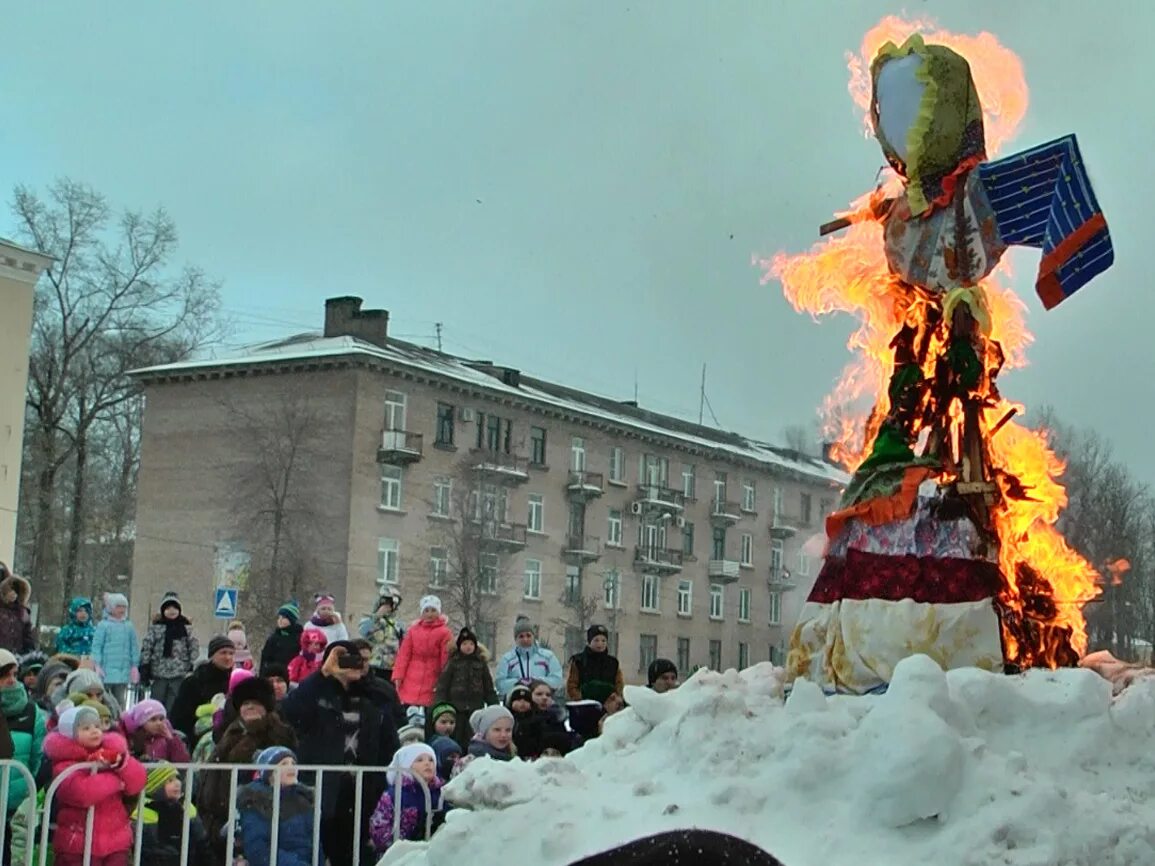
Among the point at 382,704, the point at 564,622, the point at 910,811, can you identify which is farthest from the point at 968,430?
the point at 564,622

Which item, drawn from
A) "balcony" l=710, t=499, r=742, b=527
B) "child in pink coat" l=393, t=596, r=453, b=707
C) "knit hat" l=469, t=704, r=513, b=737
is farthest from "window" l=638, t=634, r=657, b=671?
"knit hat" l=469, t=704, r=513, b=737

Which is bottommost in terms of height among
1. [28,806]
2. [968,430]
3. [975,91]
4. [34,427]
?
[28,806]

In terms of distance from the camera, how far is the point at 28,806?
6.30 metres

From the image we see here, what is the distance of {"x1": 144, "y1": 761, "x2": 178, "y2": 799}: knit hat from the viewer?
7027 mm

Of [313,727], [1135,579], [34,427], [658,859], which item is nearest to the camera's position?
[658,859]

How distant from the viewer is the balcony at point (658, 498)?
48.7m

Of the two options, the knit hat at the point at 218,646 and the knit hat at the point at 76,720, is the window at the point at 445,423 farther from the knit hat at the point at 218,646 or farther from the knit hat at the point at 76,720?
the knit hat at the point at 76,720

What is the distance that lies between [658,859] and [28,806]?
2931 millimetres

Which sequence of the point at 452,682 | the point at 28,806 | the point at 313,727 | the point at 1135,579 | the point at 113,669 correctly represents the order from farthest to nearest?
the point at 1135,579 < the point at 113,669 < the point at 452,682 < the point at 313,727 < the point at 28,806

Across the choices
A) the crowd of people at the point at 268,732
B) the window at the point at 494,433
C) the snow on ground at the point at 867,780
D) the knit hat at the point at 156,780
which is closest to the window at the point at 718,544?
the window at the point at 494,433

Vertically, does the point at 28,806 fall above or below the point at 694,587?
below

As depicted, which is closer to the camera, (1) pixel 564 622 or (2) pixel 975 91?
(2) pixel 975 91

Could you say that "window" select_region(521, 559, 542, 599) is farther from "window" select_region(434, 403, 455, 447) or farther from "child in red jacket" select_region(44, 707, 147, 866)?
"child in red jacket" select_region(44, 707, 147, 866)

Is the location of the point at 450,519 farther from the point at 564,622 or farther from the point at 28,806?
the point at 28,806
